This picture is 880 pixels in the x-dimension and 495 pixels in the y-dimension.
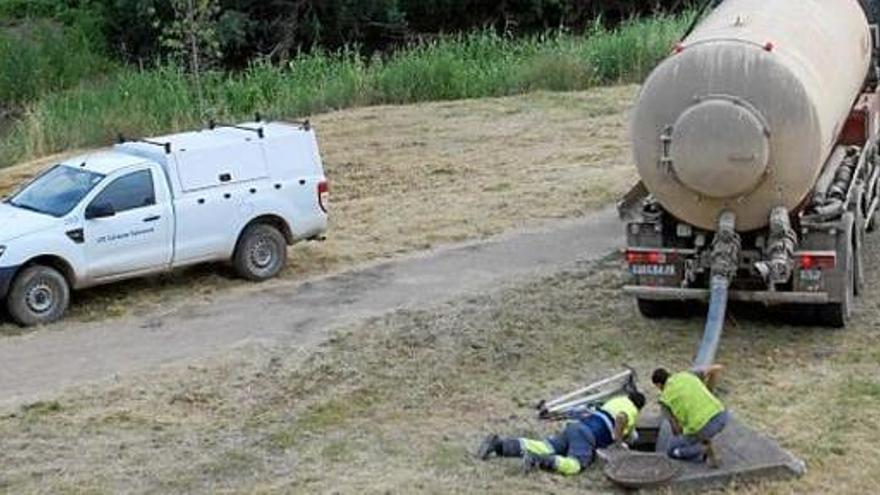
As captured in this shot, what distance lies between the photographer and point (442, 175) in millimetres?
24641

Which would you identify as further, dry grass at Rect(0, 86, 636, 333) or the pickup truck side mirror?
dry grass at Rect(0, 86, 636, 333)

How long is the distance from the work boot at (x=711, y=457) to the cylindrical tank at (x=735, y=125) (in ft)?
11.1

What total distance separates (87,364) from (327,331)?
96.3 inches

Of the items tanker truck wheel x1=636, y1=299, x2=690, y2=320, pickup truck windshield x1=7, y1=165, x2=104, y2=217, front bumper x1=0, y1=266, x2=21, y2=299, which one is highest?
pickup truck windshield x1=7, y1=165, x2=104, y2=217

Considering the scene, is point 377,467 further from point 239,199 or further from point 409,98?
point 409,98

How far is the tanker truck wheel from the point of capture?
15.6 metres

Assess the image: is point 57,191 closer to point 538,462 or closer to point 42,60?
point 538,462

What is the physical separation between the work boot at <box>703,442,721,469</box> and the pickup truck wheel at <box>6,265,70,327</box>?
8.38 m

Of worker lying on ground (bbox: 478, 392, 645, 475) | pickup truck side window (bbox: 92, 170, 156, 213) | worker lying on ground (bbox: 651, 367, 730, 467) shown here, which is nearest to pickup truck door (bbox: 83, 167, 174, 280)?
pickup truck side window (bbox: 92, 170, 156, 213)

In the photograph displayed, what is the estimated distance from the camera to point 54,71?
44.4 m

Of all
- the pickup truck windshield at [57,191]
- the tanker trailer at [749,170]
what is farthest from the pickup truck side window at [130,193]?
the tanker trailer at [749,170]

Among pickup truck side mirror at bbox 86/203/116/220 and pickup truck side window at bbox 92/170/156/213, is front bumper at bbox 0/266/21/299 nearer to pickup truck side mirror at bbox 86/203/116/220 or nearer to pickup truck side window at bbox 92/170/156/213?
pickup truck side mirror at bbox 86/203/116/220

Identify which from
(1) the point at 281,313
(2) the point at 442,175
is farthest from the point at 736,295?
(2) the point at 442,175

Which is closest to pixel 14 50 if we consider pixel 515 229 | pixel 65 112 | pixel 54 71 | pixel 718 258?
pixel 54 71
